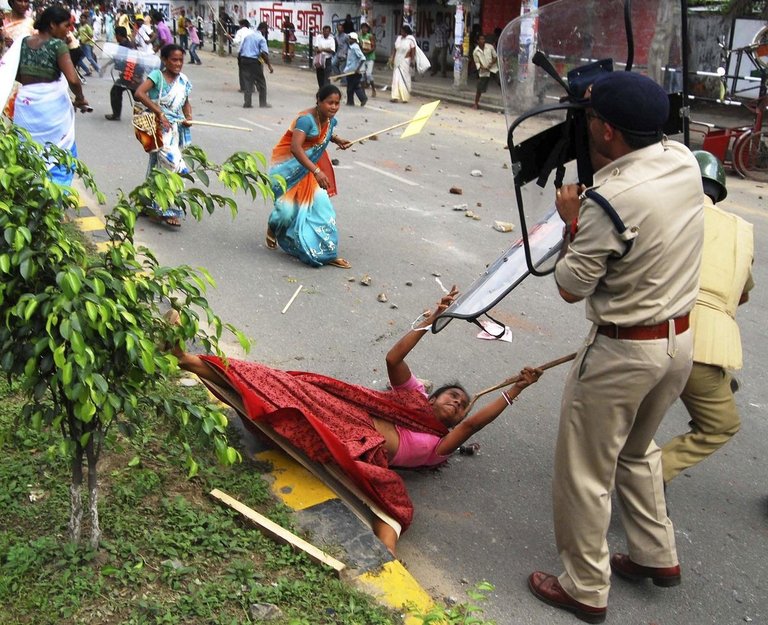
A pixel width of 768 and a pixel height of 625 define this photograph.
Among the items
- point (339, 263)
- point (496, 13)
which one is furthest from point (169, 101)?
point (496, 13)

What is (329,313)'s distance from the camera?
583cm

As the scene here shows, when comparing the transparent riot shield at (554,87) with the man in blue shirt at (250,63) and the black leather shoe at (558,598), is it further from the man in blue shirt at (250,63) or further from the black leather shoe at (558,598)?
the man in blue shirt at (250,63)

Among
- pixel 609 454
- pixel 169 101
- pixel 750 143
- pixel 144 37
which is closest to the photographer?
pixel 609 454

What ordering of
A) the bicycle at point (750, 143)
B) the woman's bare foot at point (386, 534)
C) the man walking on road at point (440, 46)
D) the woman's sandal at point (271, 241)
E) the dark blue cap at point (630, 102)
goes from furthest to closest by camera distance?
the man walking on road at point (440, 46) → the bicycle at point (750, 143) → the woman's sandal at point (271, 241) → the woman's bare foot at point (386, 534) → the dark blue cap at point (630, 102)

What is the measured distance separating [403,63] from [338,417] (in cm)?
1579

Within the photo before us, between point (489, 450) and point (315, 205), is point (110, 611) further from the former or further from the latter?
point (315, 205)

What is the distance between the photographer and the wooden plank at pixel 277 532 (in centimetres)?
305

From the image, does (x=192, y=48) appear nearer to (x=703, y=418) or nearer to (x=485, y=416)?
(x=485, y=416)

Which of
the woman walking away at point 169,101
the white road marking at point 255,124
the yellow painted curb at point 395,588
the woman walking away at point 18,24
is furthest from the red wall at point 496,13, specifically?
the yellow painted curb at point 395,588

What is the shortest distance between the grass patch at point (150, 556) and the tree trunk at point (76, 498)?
0.16ft

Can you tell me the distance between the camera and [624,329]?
2.81 m

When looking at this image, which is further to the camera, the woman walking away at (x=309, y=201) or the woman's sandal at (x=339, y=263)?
the woman's sandal at (x=339, y=263)

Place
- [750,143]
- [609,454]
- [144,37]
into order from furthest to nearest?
[144,37] < [750,143] < [609,454]

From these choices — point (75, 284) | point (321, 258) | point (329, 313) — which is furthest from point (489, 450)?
point (321, 258)
